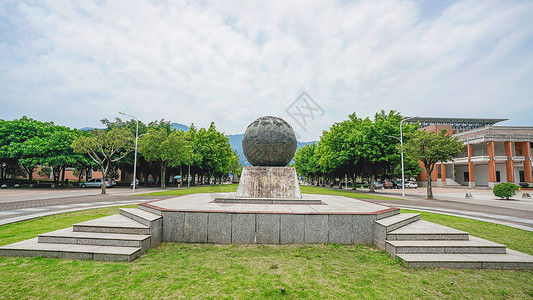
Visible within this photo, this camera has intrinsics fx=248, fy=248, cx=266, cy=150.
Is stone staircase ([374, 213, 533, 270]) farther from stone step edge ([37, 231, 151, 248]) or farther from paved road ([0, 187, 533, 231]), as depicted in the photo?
stone step edge ([37, 231, 151, 248])

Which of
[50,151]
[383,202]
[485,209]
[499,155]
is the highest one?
[499,155]

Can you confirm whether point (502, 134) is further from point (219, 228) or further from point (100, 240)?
point (100, 240)

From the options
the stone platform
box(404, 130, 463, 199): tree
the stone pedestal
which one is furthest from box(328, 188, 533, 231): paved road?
the stone pedestal

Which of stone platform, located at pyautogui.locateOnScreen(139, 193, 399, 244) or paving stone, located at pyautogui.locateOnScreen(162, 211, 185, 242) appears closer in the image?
stone platform, located at pyautogui.locateOnScreen(139, 193, 399, 244)

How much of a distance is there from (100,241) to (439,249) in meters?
8.86

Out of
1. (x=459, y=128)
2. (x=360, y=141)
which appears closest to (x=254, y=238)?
(x=360, y=141)

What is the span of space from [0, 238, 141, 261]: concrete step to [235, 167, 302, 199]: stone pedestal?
567 centimetres

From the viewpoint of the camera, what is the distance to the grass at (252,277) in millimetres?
4453

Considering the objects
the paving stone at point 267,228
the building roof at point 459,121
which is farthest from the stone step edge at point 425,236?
the building roof at point 459,121

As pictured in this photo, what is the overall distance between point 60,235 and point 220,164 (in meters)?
35.8

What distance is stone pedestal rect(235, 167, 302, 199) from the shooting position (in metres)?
11.4

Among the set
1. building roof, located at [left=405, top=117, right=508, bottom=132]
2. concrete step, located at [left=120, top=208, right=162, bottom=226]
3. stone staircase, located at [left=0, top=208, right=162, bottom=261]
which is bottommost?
stone staircase, located at [left=0, top=208, right=162, bottom=261]

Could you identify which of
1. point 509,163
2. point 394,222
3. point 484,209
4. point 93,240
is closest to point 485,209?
point 484,209

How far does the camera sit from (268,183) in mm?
11531
